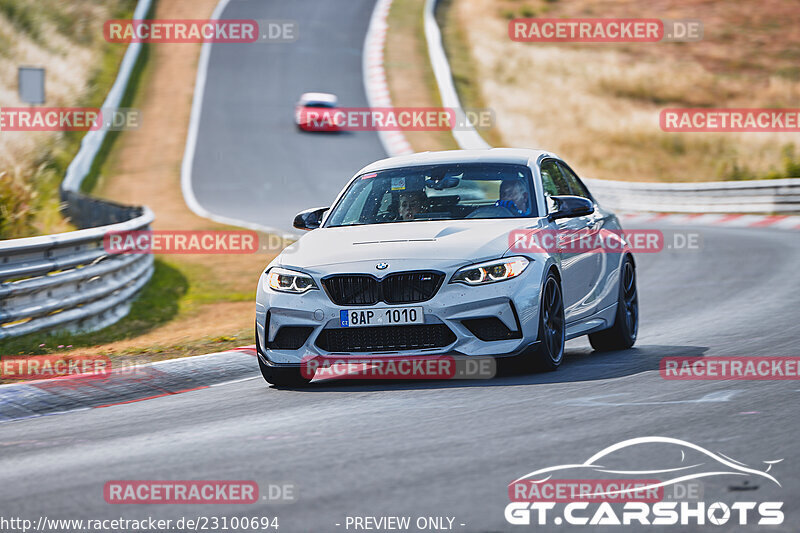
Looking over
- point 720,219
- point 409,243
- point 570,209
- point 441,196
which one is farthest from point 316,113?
point 409,243

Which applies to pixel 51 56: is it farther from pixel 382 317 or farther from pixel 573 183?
pixel 382 317

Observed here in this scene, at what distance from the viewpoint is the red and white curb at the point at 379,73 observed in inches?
1384

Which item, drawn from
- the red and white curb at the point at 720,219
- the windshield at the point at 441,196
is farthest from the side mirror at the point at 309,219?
the red and white curb at the point at 720,219

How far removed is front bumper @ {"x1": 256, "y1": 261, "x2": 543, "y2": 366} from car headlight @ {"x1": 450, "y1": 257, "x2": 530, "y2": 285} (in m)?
0.04

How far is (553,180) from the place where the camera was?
31.0 ft

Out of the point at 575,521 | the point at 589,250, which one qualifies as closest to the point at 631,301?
the point at 589,250

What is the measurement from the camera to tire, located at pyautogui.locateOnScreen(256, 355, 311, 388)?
8.11 metres

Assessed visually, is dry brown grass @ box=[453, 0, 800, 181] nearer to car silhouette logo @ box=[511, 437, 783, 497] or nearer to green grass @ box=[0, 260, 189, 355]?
green grass @ box=[0, 260, 189, 355]

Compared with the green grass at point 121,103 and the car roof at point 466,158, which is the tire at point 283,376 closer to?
the car roof at point 466,158

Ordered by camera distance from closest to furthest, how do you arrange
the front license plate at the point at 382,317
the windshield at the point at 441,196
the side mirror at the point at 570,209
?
the front license plate at the point at 382,317 → the side mirror at the point at 570,209 → the windshield at the point at 441,196

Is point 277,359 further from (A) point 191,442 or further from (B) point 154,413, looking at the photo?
(A) point 191,442

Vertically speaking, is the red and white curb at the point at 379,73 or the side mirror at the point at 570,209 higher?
the side mirror at the point at 570,209

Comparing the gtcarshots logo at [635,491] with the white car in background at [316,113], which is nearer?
the gtcarshots logo at [635,491]

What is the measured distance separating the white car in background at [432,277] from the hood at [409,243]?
10 mm
